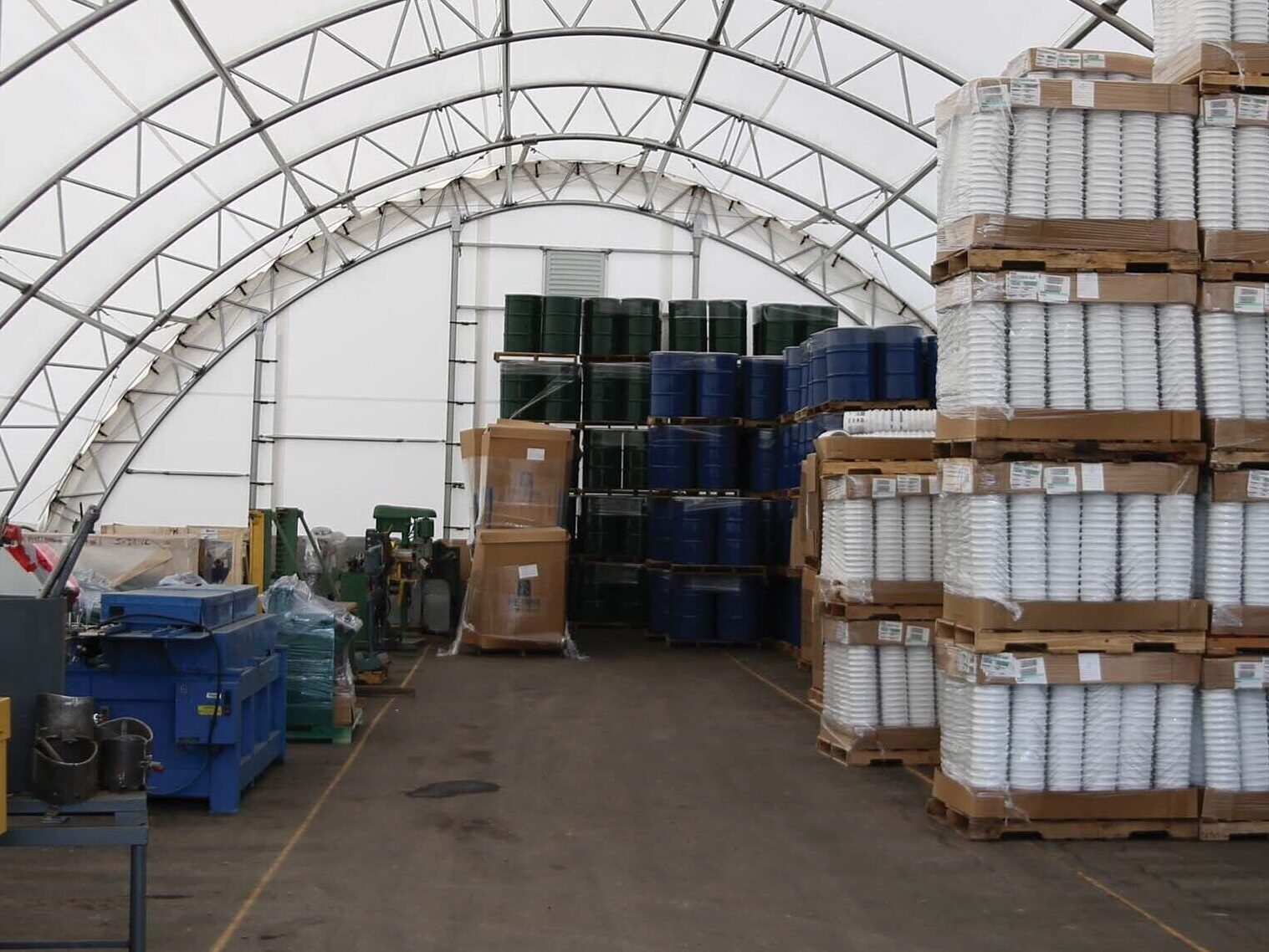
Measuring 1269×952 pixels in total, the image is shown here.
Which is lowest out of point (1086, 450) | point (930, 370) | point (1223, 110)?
point (1086, 450)

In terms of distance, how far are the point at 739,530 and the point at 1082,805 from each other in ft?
29.9

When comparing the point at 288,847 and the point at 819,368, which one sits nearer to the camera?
the point at 288,847

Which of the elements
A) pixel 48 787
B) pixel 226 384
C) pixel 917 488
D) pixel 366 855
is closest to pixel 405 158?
pixel 226 384

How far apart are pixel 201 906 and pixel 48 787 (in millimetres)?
1622

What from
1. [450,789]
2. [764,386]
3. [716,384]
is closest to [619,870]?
[450,789]

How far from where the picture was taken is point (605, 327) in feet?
57.4

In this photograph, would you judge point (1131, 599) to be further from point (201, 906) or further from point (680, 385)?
point (680, 385)

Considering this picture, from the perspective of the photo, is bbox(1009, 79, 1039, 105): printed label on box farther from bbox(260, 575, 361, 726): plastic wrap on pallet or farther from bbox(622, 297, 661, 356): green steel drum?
bbox(622, 297, 661, 356): green steel drum

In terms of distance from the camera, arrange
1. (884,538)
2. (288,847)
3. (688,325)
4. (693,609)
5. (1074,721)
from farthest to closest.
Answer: (688,325), (693,609), (884,538), (1074,721), (288,847)

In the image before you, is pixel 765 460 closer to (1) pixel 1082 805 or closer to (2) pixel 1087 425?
(2) pixel 1087 425

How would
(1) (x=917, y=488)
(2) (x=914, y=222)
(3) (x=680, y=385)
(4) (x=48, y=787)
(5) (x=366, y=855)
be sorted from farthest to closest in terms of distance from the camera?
(2) (x=914, y=222), (3) (x=680, y=385), (1) (x=917, y=488), (5) (x=366, y=855), (4) (x=48, y=787)

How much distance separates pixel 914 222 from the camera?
1709 centimetres

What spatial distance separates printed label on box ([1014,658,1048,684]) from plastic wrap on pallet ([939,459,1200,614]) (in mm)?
277

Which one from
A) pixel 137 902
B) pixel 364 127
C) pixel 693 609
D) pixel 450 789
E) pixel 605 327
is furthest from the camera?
pixel 605 327
